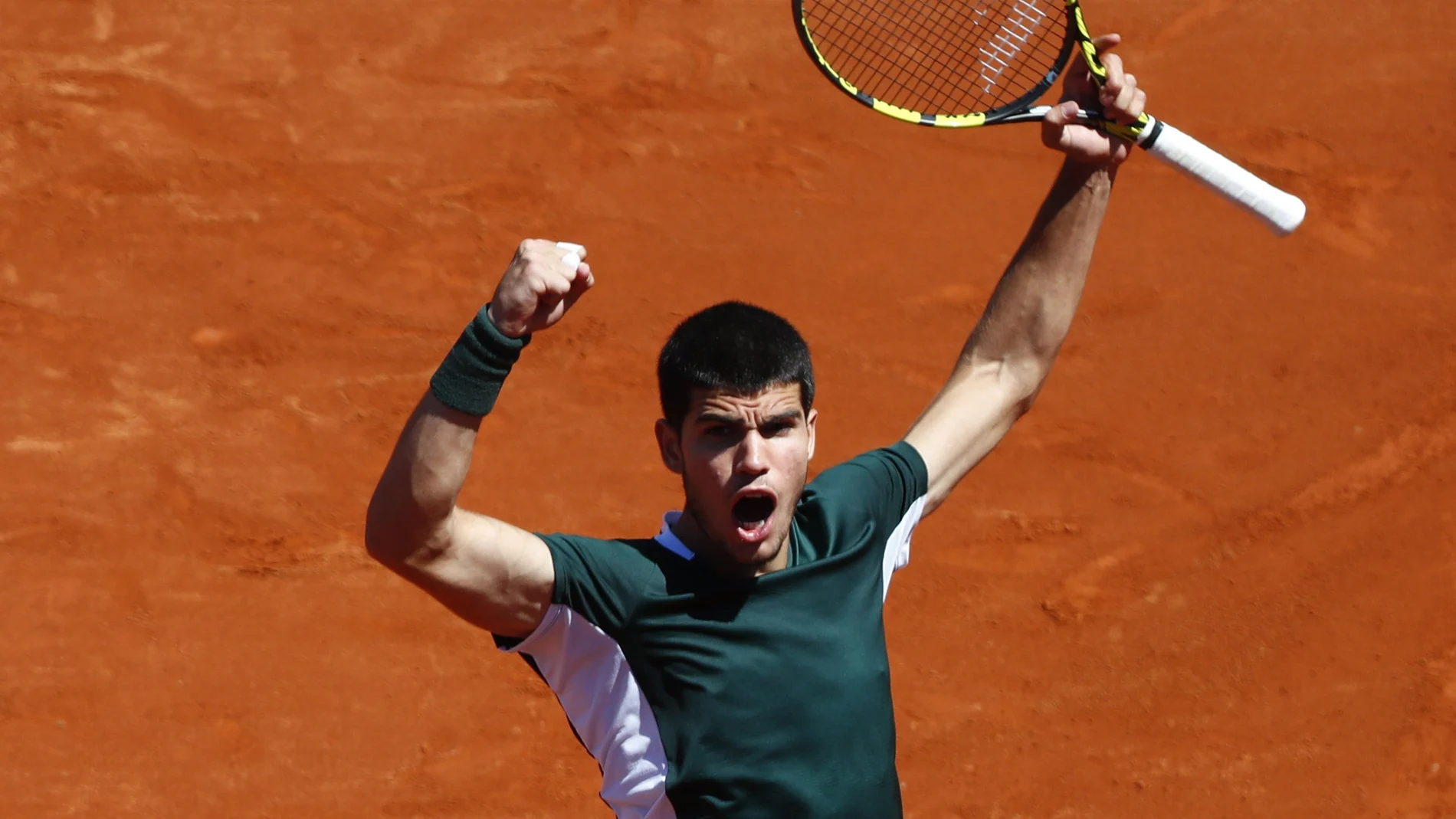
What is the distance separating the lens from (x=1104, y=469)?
7184mm

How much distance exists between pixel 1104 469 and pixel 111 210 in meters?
5.06

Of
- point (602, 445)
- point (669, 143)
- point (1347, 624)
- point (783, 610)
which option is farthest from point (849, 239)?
point (783, 610)

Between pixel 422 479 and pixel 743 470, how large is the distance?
678mm

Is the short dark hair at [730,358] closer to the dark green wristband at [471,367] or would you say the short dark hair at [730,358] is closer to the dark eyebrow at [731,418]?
the dark eyebrow at [731,418]

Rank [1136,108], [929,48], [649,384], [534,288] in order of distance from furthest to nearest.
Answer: [649,384] < [929,48] < [1136,108] < [534,288]

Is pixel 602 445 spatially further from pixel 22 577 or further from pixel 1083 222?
pixel 1083 222

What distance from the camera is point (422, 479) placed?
298 centimetres

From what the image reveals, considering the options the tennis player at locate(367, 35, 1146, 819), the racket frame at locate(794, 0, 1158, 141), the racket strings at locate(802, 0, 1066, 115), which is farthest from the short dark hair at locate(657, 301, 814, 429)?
the racket strings at locate(802, 0, 1066, 115)

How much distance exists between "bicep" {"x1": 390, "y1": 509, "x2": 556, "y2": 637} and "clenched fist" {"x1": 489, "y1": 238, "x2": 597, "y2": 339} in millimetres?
402

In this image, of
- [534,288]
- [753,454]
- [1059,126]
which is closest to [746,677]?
[753,454]

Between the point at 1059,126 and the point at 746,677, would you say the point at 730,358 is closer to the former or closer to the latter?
the point at 746,677

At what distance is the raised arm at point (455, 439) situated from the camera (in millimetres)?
2988

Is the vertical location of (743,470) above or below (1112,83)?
below

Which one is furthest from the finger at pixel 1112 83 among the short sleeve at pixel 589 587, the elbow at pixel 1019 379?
the short sleeve at pixel 589 587
